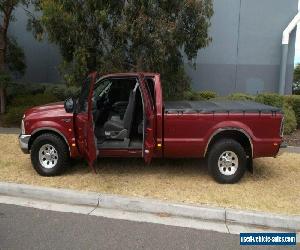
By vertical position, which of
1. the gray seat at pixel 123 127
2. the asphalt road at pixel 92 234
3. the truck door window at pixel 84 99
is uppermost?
the truck door window at pixel 84 99

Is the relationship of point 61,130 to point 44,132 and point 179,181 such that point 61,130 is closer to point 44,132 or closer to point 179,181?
point 44,132

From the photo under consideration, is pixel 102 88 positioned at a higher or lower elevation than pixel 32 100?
higher

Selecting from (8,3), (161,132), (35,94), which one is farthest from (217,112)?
(35,94)

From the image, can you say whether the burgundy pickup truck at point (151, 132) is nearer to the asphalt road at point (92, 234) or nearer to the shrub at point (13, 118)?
the asphalt road at point (92, 234)

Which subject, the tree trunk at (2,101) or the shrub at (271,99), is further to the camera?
the tree trunk at (2,101)

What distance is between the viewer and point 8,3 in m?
12.0

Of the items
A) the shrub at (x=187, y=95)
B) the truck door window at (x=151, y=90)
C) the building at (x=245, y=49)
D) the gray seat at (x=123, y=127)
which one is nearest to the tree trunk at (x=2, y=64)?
the building at (x=245, y=49)

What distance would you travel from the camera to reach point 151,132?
6.50 metres

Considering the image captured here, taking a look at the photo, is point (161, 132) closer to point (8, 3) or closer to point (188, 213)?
point (188, 213)

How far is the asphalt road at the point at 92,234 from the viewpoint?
15.2 feet

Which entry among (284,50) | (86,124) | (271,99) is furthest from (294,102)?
(86,124)

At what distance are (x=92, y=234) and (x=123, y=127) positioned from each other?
8.14 feet

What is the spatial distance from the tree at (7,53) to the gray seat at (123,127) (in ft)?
21.9

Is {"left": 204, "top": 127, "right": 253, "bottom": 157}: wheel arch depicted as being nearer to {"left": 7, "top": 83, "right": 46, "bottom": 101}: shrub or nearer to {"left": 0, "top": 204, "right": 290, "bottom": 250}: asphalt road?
{"left": 0, "top": 204, "right": 290, "bottom": 250}: asphalt road
